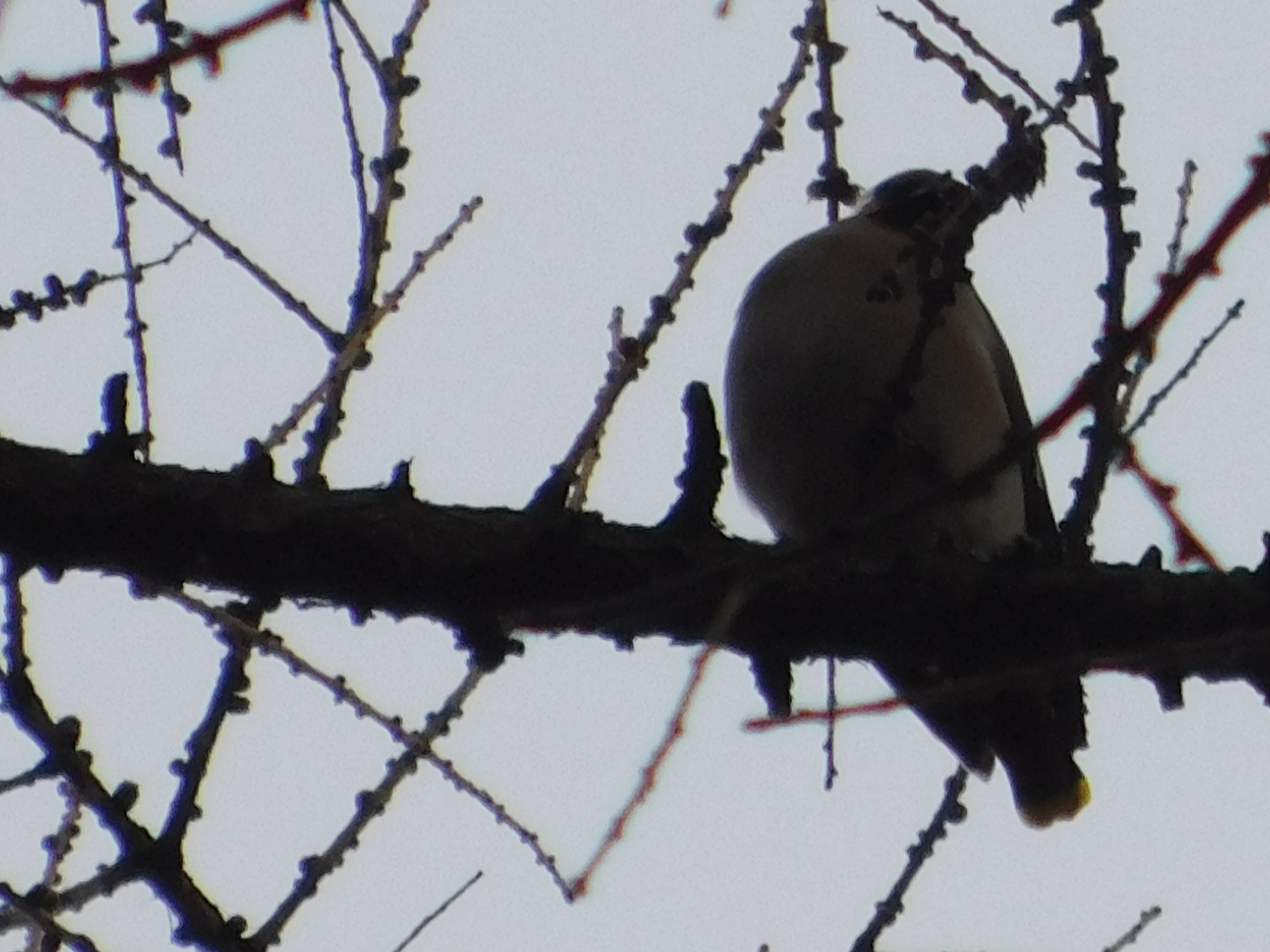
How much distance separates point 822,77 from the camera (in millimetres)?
2377

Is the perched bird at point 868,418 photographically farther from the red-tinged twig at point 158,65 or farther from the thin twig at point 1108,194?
the red-tinged twig at point 158,65

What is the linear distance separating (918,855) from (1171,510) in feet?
2.23

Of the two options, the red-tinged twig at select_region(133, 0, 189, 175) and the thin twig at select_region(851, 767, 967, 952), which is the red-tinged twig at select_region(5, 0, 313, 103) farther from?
the thin twig at select_region(851, 767, 967, 952)

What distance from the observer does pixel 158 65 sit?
1.19m

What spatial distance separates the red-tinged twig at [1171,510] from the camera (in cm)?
169

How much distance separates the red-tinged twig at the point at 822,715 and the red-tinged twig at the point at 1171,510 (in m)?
0.66

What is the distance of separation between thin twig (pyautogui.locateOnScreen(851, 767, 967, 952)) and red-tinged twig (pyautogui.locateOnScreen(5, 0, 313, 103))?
1383 mm

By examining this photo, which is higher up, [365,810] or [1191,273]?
[365,810]

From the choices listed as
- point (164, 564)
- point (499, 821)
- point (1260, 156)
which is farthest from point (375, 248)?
point (1260, 156)

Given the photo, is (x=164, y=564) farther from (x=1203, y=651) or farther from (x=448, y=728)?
(x=1203, y=651)

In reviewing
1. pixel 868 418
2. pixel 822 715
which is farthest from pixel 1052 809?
pixel 822 715

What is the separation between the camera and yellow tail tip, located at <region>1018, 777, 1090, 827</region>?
3.79 meters

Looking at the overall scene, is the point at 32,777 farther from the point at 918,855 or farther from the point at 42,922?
the point at 918,855

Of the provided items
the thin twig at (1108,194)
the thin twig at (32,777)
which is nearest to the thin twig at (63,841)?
the thin twig at (32,777)
